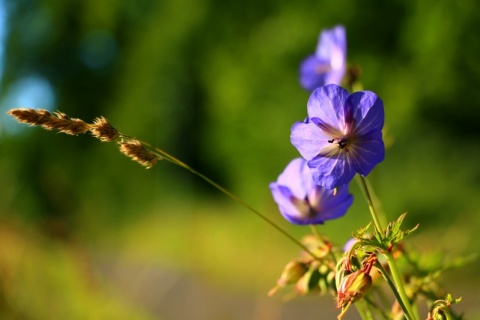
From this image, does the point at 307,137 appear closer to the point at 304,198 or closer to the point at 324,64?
the point at 304,198

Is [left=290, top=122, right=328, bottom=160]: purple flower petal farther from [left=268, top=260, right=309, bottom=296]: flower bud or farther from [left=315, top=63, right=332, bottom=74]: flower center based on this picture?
[left=315, top=63, right=332, bottom=74]: flower center

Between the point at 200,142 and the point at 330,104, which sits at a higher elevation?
the point at 200,142

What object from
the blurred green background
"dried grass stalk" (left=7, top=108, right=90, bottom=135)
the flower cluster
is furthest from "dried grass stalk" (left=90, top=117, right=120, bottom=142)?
the blurred green background

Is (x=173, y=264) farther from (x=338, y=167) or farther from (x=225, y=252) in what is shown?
(x=338, y=167)

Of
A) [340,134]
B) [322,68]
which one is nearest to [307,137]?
[340,134]

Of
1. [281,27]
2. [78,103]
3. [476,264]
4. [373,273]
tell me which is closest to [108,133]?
[373,273]

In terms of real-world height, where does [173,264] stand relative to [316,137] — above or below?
above
